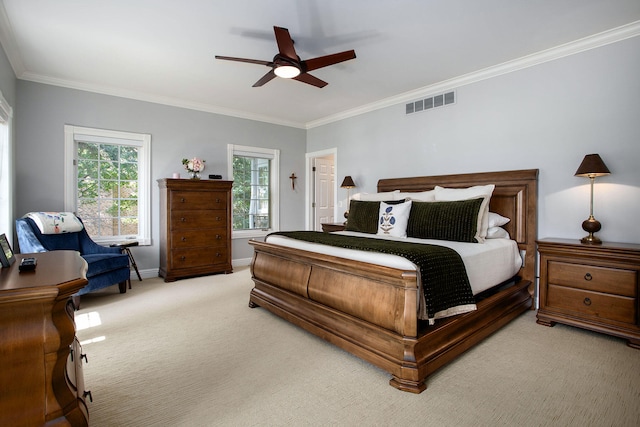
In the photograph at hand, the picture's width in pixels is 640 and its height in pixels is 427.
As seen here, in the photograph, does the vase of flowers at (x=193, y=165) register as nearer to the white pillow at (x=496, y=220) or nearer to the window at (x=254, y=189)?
the window at (x=254, y=189)

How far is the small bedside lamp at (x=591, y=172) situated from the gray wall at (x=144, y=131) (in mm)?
4525

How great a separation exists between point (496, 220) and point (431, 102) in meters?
1.87

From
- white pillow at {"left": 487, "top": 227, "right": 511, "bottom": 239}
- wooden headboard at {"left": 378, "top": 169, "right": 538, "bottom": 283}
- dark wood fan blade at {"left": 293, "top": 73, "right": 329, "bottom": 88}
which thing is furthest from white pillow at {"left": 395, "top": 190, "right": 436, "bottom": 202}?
dark wood fan blade at {"left": 293, "top": 73, "right": 329, "bottom": 88}

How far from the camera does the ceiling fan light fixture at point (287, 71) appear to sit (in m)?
2.76

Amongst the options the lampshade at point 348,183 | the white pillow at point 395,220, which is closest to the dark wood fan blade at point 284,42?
the white pillow at point 395,220

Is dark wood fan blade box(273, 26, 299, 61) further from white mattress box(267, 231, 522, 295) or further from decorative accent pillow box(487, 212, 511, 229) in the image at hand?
decorative accent pillow box(487, 212, 511, 229)

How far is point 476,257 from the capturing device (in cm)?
263

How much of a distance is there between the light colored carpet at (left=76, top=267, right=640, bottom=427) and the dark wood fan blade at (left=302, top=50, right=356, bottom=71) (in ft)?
7.66

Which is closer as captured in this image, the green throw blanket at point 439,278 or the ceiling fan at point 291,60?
the green throw blanket at point 439,278

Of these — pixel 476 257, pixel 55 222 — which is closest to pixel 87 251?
pixel 55 222

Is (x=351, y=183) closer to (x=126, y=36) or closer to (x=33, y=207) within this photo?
(x=126, y=36)

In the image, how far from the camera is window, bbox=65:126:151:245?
4.35m

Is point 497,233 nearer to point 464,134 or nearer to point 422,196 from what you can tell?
point 422,196

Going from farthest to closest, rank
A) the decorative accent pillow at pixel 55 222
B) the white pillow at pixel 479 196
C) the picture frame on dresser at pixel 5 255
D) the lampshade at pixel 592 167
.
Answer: the decorative accent pillow at pixel 55 222 < the white pillow at pixel 479 196 < the lampshade at pixel 592 167 < the picture frame on dresser at pixel 5 255
